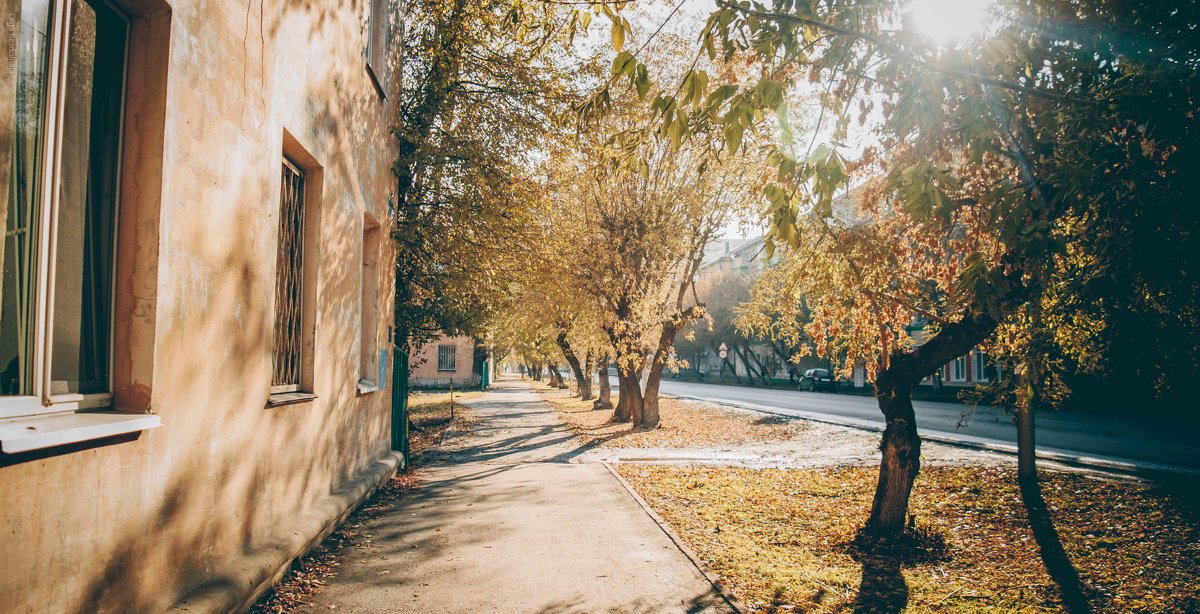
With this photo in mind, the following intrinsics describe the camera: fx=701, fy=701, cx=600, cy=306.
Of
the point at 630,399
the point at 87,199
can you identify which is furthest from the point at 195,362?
the point at 630,399

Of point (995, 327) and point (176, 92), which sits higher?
point (176, 92)

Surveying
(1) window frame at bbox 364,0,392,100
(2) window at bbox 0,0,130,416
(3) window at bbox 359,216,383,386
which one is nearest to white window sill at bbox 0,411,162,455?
(2) window at bbox 0,0,130,416

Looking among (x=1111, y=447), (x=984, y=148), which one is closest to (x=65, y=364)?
(x=984, y=148)

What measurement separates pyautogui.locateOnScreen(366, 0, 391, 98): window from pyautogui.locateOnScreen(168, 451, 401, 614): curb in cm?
489

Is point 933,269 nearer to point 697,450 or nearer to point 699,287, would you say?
point 697,450

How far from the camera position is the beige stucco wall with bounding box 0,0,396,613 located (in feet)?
8.72

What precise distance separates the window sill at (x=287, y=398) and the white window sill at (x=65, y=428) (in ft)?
5.55

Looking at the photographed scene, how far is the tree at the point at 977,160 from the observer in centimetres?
329

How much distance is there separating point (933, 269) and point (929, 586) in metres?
3.62

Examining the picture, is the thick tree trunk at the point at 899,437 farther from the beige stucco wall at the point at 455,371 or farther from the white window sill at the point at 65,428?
the beige stucco wall at the point at 455,371

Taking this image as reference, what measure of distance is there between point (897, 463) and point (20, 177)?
23.7 feet

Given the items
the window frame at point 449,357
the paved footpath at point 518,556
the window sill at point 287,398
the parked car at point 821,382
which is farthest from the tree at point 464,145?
the window frame at point 449,357

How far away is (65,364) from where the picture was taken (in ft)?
9.58

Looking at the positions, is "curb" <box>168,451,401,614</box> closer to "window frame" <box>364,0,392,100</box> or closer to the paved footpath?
the paved footpath
